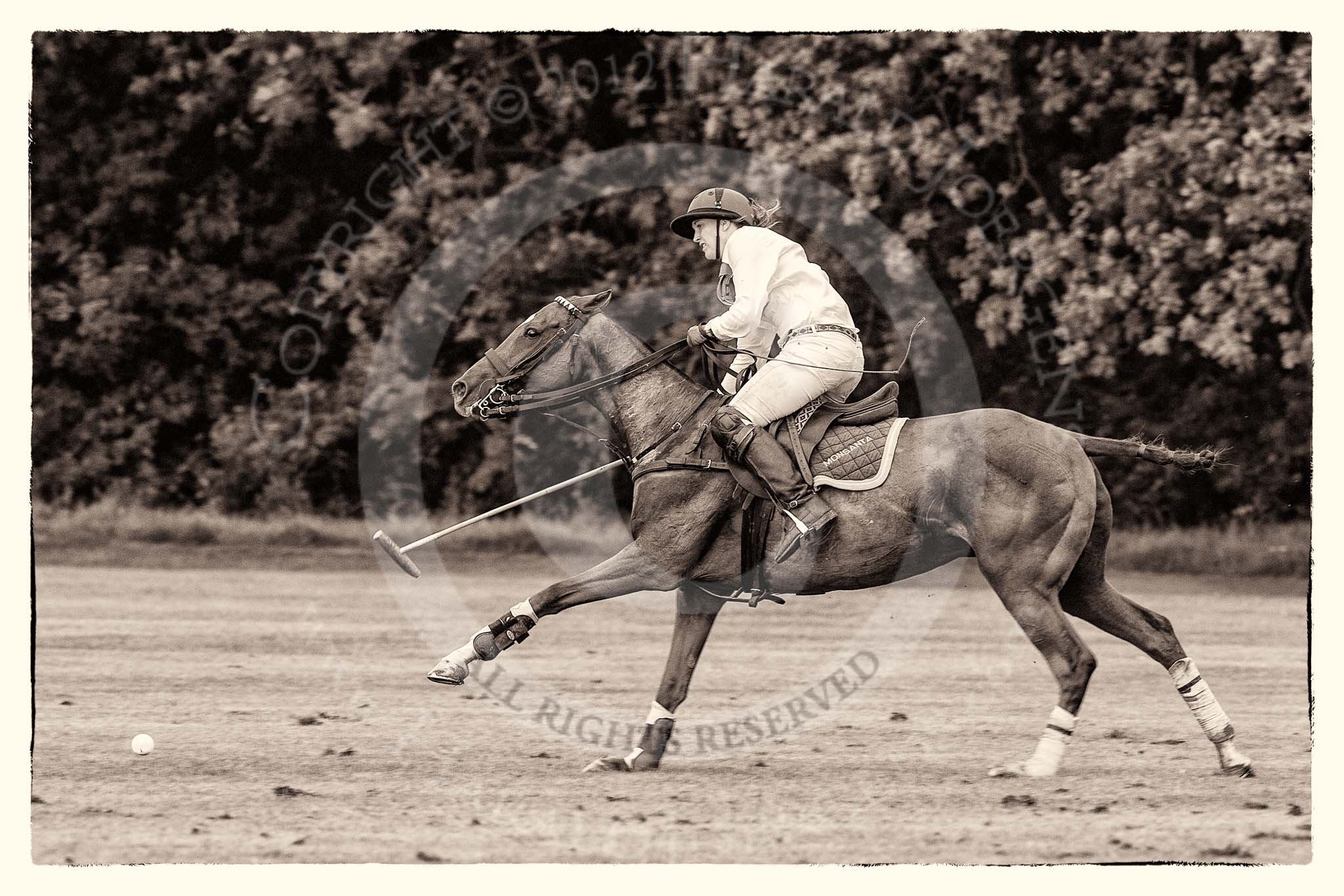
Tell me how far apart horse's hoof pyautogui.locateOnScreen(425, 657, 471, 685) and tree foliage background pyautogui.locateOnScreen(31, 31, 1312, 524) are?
11760 mm

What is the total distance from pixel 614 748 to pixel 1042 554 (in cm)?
266

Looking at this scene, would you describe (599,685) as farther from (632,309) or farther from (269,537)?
(269,537)

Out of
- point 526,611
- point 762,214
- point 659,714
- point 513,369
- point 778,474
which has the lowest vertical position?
point 659,714

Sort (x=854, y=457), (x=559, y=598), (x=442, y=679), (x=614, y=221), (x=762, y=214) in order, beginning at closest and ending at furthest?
(x=442, y=679), (x=559, y=598), (x=854, y=457), (x=762, y=214), (x=614, y=221)

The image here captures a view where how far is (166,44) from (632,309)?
782 centimetres

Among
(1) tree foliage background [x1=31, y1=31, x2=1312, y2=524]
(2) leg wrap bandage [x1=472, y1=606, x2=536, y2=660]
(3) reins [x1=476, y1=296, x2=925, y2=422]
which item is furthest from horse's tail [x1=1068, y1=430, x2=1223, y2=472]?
(1) tree foliage background [x1=31, y1=31, x2=1312, y2=524]

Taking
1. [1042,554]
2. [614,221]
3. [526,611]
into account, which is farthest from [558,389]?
[614,221]

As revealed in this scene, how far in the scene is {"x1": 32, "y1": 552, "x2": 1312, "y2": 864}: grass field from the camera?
727cm

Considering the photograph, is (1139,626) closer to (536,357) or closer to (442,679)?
(536,357)

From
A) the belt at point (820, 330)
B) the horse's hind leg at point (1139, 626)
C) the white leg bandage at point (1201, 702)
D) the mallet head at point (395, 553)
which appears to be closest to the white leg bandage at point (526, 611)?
the mallet head at point (395, 553)

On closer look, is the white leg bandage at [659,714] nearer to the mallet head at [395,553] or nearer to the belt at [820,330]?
the mallet head at [395,553]

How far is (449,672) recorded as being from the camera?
27.6 ft

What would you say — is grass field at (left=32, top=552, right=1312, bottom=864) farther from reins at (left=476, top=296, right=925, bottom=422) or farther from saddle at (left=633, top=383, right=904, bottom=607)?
reins at (left=476, top=296, right=925, bottom=422)

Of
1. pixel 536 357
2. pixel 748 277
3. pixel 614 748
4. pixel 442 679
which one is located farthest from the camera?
pixel 614 748
